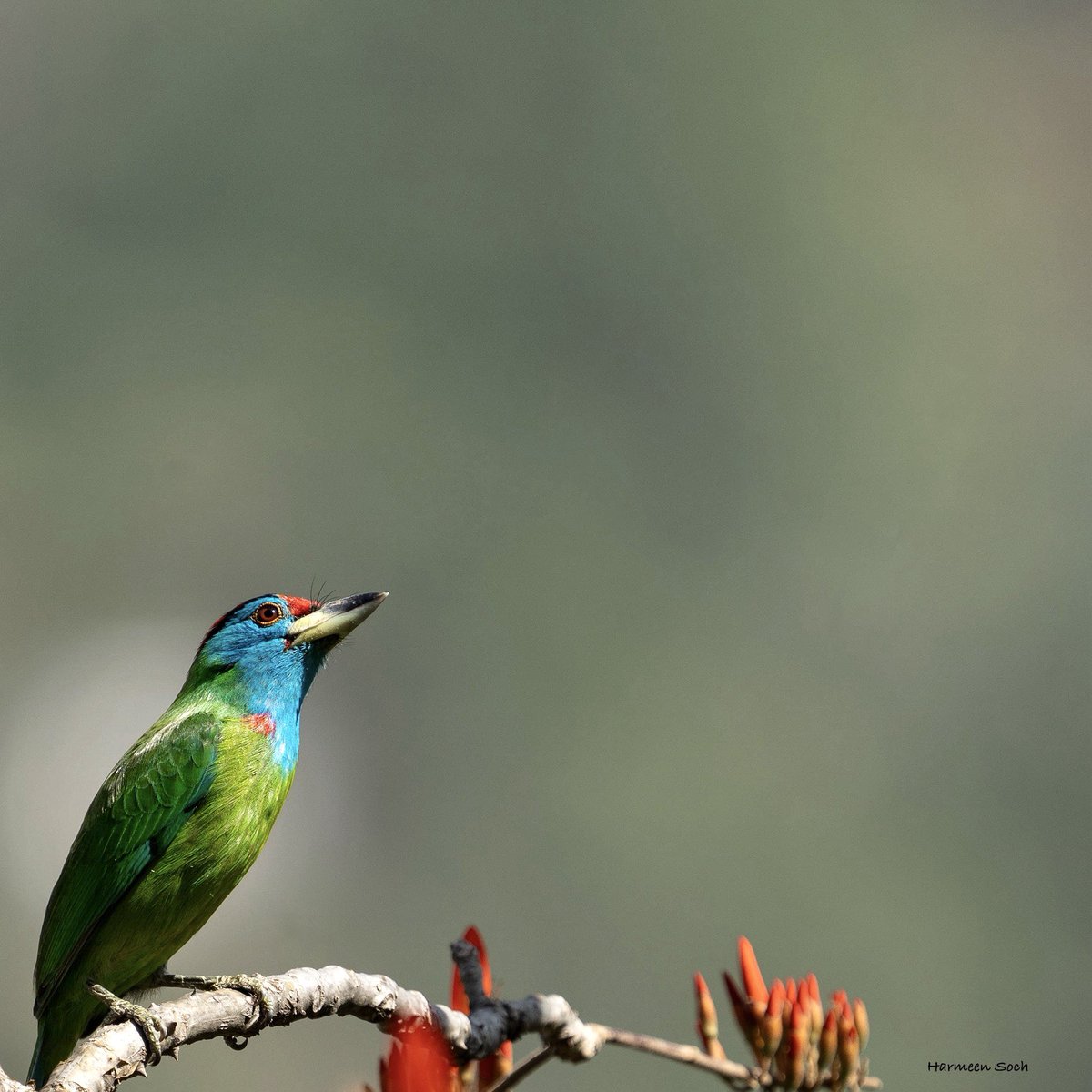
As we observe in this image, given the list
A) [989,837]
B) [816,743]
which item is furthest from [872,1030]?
[816,743]

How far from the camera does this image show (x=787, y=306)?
172750mm

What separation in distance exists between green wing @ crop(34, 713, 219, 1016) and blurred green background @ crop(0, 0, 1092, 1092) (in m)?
23.4

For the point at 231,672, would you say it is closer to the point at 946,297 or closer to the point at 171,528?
the point at 171,528

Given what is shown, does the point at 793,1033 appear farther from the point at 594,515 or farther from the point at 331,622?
the point at 594,515

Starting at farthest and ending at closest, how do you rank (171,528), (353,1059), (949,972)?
(171,528)
(949,972)
(353,1059)

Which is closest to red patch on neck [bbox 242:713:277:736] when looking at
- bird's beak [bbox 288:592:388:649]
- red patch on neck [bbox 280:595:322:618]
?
bird's beak [bbox 288:592:388:649]

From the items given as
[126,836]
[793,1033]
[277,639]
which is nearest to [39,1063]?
[126,836]

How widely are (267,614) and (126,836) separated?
98 cm

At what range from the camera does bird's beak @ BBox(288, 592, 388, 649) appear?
5312 millimetres

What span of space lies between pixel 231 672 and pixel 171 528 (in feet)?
434

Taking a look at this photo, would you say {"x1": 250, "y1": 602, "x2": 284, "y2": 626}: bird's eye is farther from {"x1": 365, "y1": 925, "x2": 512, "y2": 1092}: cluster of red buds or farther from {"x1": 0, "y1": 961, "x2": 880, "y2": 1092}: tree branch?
{"x1": 365, "y1": 925, "x2": 512, "y2": 1092}: cluster of red buds

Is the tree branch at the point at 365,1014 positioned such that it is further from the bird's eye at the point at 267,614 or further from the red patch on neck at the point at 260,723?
the bird's eye at the point at 267,614

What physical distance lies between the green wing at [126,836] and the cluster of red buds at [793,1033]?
79.6 inches

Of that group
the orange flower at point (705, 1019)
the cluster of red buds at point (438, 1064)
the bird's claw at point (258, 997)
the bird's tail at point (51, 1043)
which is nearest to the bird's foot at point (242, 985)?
the bird's claw at point (258, 997)
